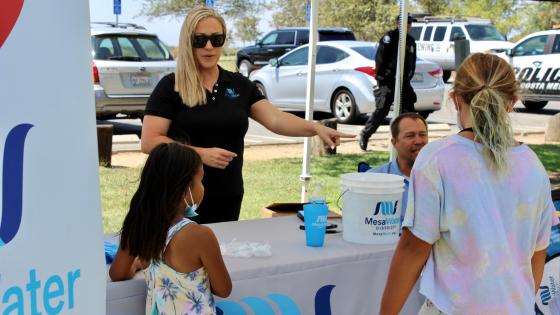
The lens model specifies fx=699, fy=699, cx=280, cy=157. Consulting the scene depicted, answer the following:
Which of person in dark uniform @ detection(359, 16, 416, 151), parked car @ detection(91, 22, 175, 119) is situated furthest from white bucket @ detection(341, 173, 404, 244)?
parked car @ detection(91, 22, 175, 119)

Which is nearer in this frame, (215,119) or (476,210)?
(476,210)

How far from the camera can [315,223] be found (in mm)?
2809

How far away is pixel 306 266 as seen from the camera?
266 cm

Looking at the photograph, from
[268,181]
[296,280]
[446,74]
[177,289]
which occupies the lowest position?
[446,74]

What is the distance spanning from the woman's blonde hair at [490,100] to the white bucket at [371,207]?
3.15ft

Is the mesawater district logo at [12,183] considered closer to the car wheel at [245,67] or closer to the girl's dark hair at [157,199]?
the girl's dark hair at [157,199]

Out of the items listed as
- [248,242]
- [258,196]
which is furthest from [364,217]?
[258,196]

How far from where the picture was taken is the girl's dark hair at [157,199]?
2.23 metres

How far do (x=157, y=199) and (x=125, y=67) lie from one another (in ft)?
27.2

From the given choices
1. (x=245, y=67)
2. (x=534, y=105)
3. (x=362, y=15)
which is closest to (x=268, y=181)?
(x=534, y=105)

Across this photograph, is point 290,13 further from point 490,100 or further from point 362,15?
point 490,100

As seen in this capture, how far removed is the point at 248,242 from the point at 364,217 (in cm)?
49

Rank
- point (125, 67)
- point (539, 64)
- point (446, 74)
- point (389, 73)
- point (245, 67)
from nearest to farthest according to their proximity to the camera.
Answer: point (389, 73) < point (125, 67) < point (539, 64) < point (245, 67) < point (446, 74)

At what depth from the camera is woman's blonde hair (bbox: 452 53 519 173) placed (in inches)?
71.6
